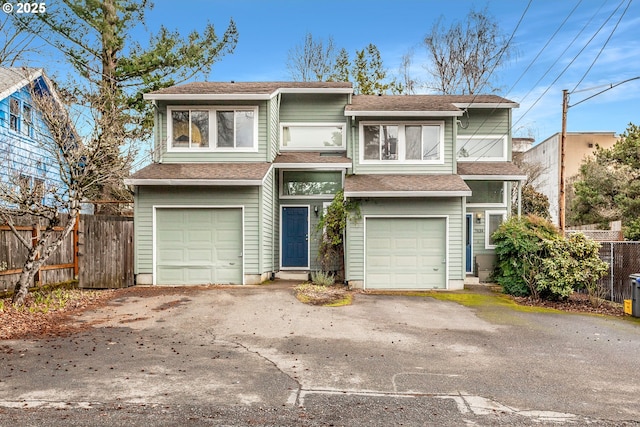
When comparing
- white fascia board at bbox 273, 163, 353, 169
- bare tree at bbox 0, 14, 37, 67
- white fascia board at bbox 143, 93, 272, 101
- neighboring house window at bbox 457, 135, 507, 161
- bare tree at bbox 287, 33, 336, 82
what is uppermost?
bare tree at bbox 287, 33, 336, 82

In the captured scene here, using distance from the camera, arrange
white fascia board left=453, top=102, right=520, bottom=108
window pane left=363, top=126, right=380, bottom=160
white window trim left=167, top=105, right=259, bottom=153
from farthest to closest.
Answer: white fascia board left=453, top=102, right=520, bottom=108, window pane left=363, top=126, right=380, bottom=160, white window trim left=167, top=105, right=259, bottom=153

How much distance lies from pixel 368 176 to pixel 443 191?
2.40m

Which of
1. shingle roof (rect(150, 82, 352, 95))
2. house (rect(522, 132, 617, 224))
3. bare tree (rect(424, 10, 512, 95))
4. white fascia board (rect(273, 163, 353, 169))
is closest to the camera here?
shingle roof (rect(150, 82, 352, 95))

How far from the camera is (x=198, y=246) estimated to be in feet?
44.4

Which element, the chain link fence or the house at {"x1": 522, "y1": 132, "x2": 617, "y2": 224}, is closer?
the chain link fence

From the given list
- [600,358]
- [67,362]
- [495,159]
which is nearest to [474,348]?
[600,358]

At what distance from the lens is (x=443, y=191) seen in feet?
44.6

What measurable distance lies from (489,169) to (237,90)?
895cm

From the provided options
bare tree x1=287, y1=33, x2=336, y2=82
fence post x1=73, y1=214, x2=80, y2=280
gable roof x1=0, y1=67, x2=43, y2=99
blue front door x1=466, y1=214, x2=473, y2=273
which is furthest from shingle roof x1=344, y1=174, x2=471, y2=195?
bare tree x1=287, y1=33, x2=336, y2=82

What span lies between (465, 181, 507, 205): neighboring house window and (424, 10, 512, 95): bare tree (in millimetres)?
11299

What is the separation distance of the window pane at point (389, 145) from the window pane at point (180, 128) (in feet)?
19.5

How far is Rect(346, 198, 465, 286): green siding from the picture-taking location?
46.1 ft

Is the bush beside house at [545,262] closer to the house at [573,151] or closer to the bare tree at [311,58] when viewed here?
the bare tree at [311,58]

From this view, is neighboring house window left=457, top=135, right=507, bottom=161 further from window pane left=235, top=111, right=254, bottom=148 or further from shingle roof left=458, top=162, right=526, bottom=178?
window pane left=235, top=111, right=254, bottom=148
